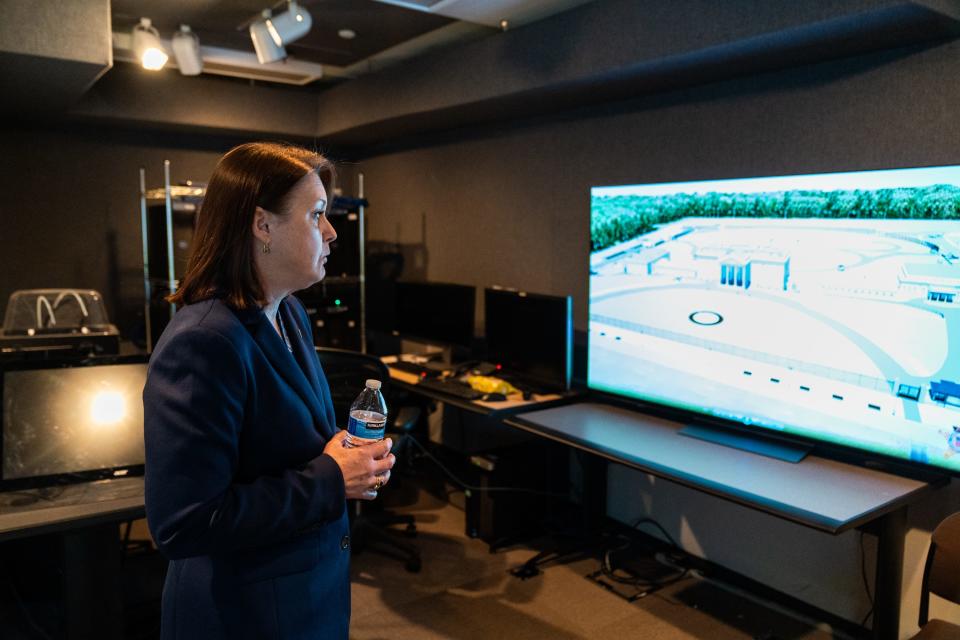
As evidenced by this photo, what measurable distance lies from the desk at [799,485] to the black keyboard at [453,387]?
0.71m

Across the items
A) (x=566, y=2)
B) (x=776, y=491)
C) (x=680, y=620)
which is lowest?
(x=680, y=620)

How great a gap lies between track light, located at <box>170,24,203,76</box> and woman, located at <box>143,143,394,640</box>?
120 inches

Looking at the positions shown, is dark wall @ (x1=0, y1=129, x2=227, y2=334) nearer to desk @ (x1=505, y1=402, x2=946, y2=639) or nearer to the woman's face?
desk @ (x1=505, y1=402, x2=946, y2=639)

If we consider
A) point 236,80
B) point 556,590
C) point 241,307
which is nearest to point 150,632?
point 556,590

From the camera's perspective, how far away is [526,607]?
3004 millimetres

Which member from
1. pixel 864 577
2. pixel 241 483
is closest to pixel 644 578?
pixel 864 577

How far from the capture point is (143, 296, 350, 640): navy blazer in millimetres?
1080

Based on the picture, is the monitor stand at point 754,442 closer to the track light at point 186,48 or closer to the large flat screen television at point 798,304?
the large flat screen television at point 798,304

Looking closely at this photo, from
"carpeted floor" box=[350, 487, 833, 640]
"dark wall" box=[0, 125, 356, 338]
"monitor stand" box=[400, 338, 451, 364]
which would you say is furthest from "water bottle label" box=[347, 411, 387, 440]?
"dark wall" box=[0, 125, 356, 338]

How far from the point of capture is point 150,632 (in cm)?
266

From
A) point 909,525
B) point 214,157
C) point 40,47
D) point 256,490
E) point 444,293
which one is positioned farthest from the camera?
point 214,157

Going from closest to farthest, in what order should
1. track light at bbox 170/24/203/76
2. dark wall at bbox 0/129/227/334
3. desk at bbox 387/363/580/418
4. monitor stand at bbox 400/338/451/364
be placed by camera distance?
desk at bbox 387/363/580/418 < track light at bbox 170/24/203/76 < monitor stand at bbox 400/338/451/364 < dark wall at bbox 0/129/227/334

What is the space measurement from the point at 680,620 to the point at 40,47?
3.37 meters

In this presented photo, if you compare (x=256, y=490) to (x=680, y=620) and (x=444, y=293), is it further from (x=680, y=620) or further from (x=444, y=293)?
(x=444, y=293)
